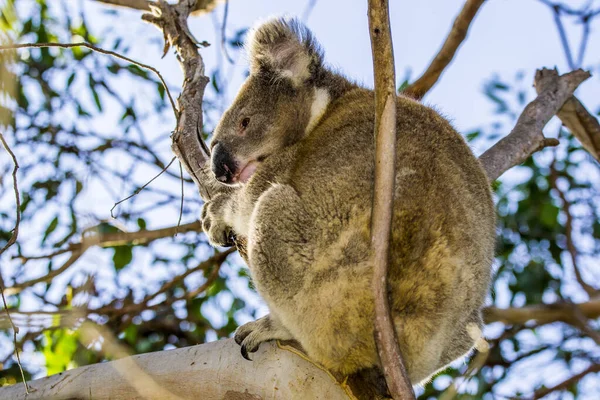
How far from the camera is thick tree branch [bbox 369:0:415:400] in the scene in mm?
1978

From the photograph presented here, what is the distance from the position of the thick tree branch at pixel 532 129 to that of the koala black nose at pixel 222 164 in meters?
1.21

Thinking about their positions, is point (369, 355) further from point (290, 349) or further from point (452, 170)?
point (452, 170)

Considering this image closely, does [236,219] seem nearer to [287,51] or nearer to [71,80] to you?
[287,51]

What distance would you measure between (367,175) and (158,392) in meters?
1.02

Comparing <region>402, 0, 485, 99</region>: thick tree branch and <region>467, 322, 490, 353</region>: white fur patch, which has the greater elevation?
<region>402, 0, 485, 99</region>: thick tree branch

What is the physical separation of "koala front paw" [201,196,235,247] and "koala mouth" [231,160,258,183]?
172 millimetres

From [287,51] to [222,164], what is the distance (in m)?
0.59

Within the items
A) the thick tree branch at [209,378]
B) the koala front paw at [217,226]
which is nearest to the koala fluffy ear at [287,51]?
the koala front paw at [217,226]

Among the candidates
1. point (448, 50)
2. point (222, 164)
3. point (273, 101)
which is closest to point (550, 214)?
point (448, 50)

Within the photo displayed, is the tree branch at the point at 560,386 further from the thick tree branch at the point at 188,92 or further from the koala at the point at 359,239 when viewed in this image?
the thick tree branch at the point at 188,92

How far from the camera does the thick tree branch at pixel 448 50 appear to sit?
4172 millimetres

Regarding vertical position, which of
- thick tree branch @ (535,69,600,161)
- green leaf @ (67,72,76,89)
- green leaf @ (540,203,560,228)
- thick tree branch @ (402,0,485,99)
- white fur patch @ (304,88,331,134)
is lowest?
green leaf @ (540,203,560,228)

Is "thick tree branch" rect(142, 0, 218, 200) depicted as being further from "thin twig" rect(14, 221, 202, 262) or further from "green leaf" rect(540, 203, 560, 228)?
"green leaf" rect(540, 203, 560, 228)

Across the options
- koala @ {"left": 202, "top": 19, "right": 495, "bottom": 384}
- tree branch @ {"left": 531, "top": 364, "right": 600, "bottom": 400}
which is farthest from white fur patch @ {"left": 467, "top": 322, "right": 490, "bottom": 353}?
tree branch @ {"left": 531, "top": 364, "right": 600, "bottom": 400}
